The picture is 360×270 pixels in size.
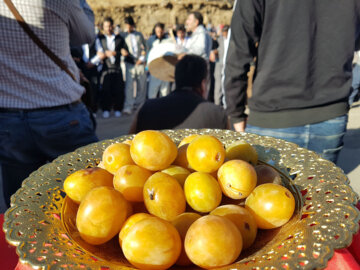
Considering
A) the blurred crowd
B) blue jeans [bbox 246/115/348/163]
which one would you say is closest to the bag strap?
blue jeans [bbox 246/115/348/163]

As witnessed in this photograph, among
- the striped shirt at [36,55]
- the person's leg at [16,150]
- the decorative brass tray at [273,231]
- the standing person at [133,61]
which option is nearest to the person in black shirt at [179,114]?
the striped shirt at [36,55]

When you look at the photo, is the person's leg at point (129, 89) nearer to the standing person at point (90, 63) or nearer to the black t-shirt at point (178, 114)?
the standing person at point (90, 63)

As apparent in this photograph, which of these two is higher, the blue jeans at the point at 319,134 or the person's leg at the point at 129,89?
the blue jeans at the point at 319,134

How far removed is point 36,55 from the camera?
138cm

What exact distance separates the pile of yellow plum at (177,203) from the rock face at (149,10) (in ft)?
55.6

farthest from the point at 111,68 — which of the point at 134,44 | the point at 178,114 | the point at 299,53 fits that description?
the point at 299,53

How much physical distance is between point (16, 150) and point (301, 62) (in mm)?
1590

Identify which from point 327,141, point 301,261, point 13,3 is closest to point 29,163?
point 13,3

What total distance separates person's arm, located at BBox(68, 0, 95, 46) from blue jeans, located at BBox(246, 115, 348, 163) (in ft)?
4.06

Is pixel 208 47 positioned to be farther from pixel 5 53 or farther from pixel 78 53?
pixel 5 53

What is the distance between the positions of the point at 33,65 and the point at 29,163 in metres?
0.55

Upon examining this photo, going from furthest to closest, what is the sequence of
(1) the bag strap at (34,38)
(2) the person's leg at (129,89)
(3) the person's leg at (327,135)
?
(2) the person's leg at (129,89), (3) the person's leg at (327,135), (1) the bag strap at (34,38)

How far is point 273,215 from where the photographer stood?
0.66 metres

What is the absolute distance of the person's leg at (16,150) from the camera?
140 centimetres
